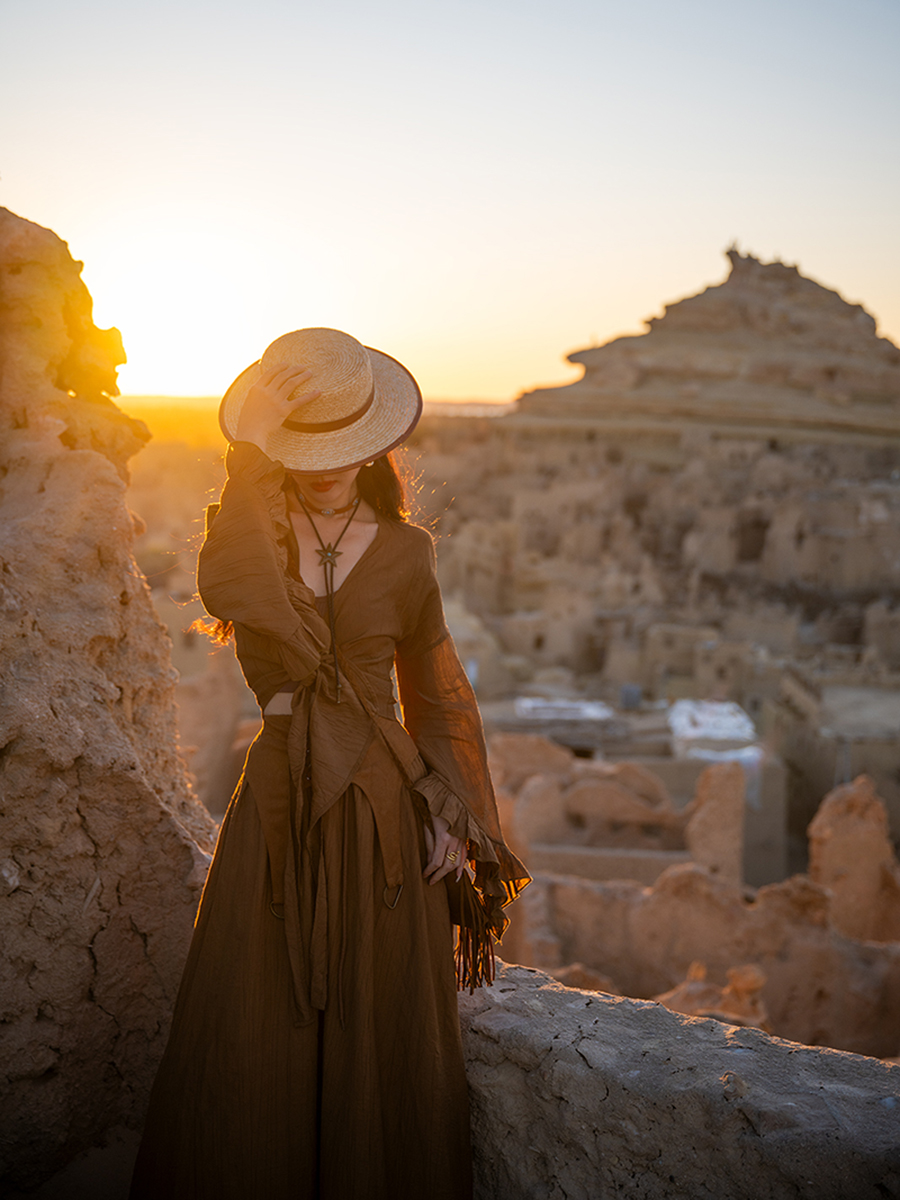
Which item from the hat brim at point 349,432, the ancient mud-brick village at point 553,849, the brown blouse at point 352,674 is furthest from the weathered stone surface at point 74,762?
the hat brim at point 349,432

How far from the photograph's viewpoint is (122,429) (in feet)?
8.00

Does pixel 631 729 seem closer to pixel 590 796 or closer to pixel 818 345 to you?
pixel 590 796

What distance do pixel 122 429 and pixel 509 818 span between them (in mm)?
6606

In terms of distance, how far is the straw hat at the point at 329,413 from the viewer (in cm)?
174

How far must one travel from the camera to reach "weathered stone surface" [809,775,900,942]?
309 inches

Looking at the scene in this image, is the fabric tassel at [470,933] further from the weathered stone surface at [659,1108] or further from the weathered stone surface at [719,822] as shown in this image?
the weathered stone surface at [719,822]

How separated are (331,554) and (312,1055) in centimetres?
94

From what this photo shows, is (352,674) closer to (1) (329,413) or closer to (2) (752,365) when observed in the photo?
(1) (329,413)

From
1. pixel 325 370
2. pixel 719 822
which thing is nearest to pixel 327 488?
pixel 325 370

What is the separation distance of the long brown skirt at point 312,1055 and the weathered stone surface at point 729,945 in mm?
4958

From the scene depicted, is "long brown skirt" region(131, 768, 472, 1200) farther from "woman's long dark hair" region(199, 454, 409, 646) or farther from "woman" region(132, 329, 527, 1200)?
"woman's long dark hair" region(199, 454, 409, 646)

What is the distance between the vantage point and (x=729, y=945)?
679cm

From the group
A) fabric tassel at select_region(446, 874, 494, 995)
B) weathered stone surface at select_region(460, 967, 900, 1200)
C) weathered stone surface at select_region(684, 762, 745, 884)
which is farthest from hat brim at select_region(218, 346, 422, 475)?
weathered stone surface at select_region(684, 762, 745, 884)

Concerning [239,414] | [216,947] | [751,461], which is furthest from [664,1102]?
[751,461]
